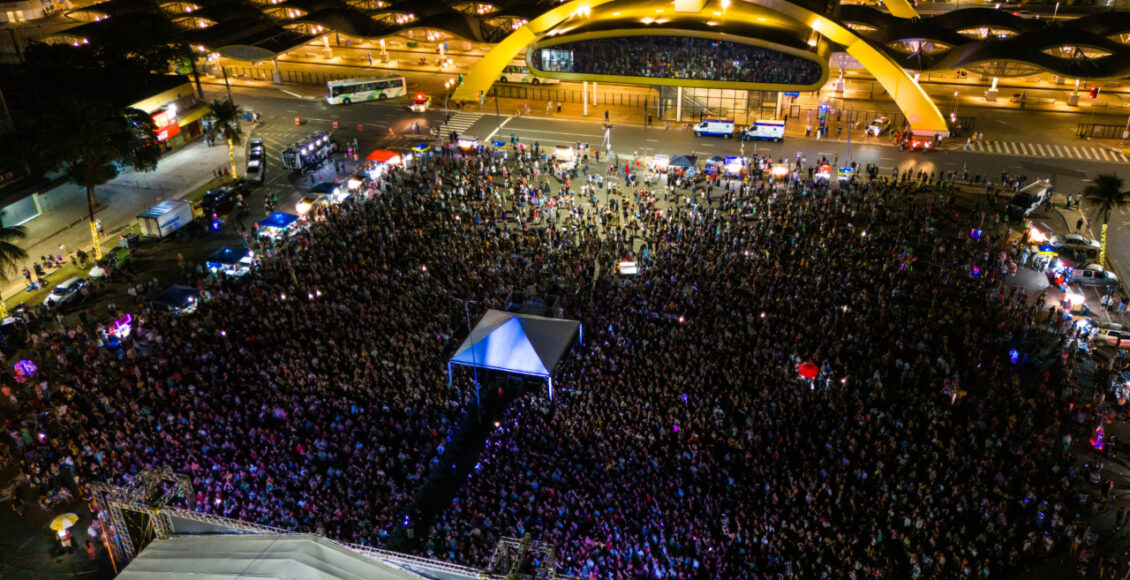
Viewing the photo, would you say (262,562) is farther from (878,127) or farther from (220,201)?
(878,127)

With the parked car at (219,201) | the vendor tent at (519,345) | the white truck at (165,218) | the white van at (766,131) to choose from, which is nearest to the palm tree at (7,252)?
the white truck at (165,218)

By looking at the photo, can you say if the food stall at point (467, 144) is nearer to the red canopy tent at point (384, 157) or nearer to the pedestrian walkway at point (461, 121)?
the red canopy tent at point (384, 157)

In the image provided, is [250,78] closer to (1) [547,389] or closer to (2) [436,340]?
(2) [436,340]

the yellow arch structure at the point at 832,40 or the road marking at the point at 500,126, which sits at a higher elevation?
the yellow arch structure at the point at 832,40

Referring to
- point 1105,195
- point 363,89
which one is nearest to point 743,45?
point 1105,195

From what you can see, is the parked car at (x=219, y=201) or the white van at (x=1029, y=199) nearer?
the white van at (x=1029, y=199)

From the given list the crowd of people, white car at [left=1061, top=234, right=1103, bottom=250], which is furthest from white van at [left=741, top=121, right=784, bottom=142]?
white car at [left=1061, top=234, right=1103, bottom=250]
